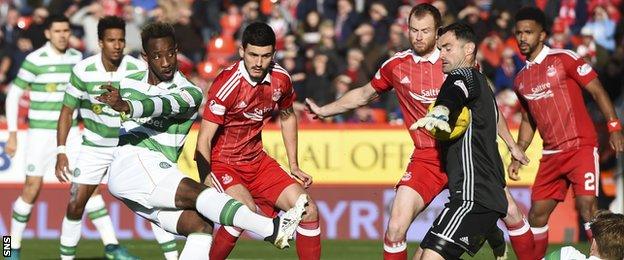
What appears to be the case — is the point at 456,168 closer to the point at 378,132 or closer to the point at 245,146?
the point at 245,146

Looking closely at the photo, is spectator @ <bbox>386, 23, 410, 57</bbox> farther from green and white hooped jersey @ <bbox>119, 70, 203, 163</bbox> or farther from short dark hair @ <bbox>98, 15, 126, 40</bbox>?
green and white hooped jersey @ <bbox>119, 70, 203, 163</bbox>

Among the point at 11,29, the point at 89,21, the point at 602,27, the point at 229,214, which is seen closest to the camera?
the point at 229,214

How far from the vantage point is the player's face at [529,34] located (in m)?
13.4

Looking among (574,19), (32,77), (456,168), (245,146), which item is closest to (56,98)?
(32,77)

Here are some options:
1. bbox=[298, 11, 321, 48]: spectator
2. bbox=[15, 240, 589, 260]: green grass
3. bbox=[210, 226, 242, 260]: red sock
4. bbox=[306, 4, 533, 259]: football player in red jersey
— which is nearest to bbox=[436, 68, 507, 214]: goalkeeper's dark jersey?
bbox=[306, 4, 533, 259]: football player in red jersey

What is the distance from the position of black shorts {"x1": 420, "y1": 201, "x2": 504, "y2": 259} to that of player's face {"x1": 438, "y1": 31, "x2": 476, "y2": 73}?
1.01m

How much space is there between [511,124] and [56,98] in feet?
21.4

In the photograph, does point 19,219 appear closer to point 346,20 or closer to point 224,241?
point 224,241

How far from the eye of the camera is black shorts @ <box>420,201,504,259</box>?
10.1 m

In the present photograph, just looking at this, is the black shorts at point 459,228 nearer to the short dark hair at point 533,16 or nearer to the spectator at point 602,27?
the short dark hair at point 533,16

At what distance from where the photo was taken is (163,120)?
11195 millimetres

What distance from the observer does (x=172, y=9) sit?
23000 millimetres

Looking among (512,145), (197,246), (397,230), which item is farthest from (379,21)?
(197,246)

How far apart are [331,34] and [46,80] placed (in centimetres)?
699
